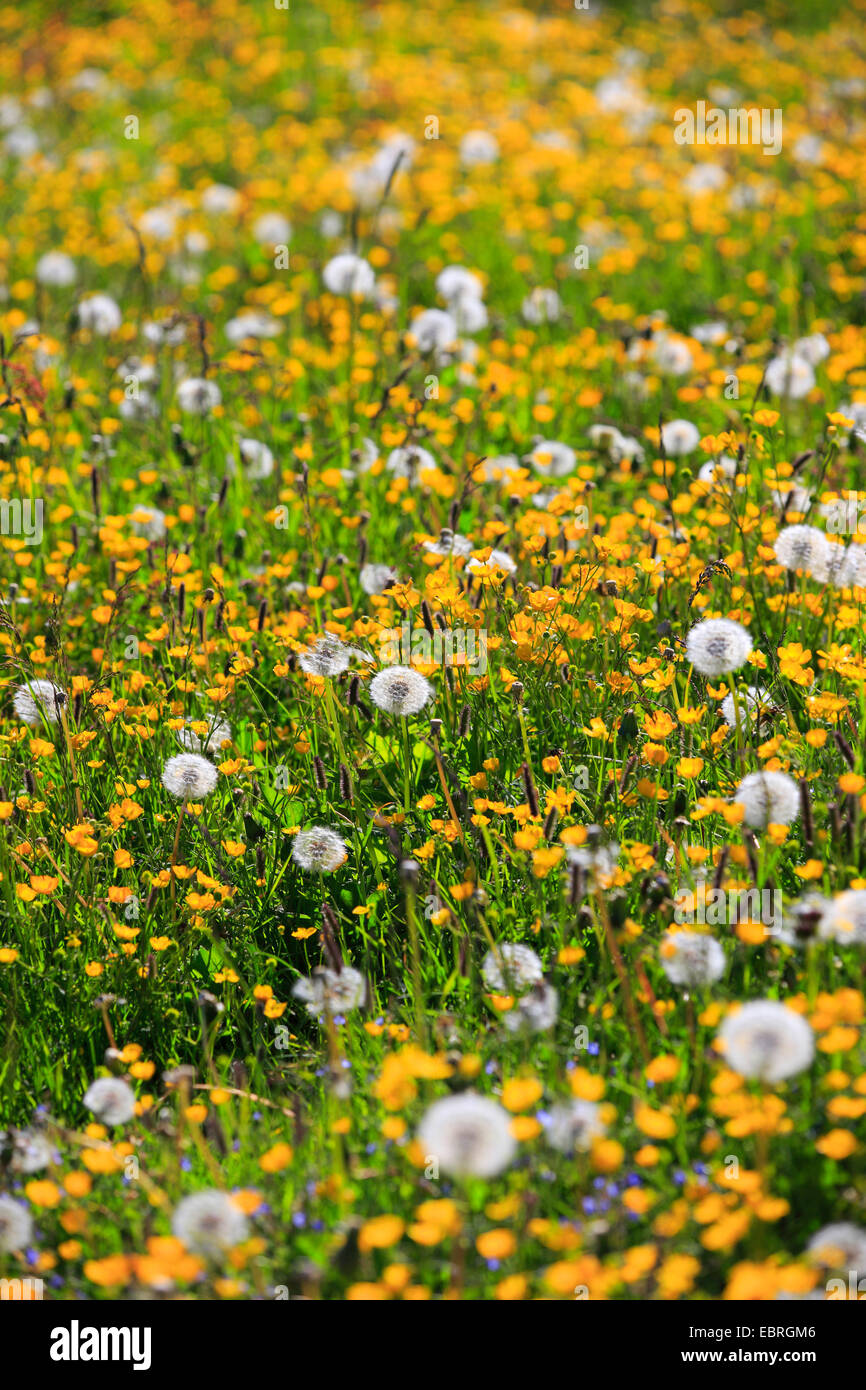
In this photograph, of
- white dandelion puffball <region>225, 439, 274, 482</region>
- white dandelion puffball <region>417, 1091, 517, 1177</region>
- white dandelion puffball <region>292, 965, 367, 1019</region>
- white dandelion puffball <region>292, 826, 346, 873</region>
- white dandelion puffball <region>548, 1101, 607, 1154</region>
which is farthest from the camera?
white dandelion puffball <region>225, 439, 274, 482</region>

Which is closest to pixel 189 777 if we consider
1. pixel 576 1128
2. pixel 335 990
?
pixel 335 990

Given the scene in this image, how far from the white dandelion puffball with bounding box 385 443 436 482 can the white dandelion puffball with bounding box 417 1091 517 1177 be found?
3078 mm

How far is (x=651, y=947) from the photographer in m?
2.87

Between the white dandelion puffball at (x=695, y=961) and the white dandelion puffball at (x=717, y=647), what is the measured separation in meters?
0.86

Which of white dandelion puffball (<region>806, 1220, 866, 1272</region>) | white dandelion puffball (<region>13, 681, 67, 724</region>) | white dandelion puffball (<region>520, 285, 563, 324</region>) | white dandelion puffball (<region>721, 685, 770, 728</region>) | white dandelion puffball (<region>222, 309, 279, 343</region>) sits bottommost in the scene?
white dandelion puffball (<region>806, 1220, 866, 1272</region>)

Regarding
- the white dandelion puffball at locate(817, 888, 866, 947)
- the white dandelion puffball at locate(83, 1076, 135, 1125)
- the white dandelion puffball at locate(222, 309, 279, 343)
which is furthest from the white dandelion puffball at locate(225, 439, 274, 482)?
the white dandelion puffball at locate(817, 888, 866, 947)

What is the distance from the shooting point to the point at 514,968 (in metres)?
2.82

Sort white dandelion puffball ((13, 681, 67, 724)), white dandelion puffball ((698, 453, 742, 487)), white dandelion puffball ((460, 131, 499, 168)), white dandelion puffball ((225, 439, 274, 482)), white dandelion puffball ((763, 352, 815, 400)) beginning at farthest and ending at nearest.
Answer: white dandelion puffball ((460, 131, 499, 168)) < white dandelion puffball ((763, 352, 815, 400)) < white dandelion puffball ((225, 439, 274, 482)) < white dandelion puffball ((698, 453, 742, 487)) < white dandelion puffball ((13, 681, 67, 724))

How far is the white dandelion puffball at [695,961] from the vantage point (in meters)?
2.62

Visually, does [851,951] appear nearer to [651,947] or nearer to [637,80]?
[651,947]

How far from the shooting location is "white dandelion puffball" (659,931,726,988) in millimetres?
2617

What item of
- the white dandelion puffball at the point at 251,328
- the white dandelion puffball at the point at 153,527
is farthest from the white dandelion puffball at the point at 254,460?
the white dandelion puffball at the point at 251,328

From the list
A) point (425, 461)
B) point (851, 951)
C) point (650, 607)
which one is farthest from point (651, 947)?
point (425, 461)

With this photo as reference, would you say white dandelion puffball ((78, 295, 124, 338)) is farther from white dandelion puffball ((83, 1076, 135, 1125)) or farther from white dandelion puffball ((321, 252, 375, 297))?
white dandelion puffball ((83, 1076, 135, 1125))
